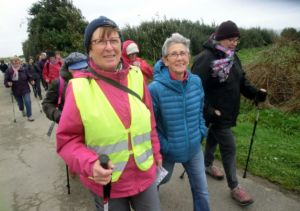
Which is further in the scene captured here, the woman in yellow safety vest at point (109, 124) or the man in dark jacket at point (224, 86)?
the man in dark jacket at point (224, 86)

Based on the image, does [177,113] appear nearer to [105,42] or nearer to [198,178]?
[198,178]

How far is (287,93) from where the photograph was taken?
7.98 meters

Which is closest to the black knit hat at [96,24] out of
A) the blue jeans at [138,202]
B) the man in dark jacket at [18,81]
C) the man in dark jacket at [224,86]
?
the blue jeans at [138,202]

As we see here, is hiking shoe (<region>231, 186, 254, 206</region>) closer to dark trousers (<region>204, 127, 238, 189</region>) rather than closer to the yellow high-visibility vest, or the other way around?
dark trousers (<region>204, 127, 238, 189</region>)

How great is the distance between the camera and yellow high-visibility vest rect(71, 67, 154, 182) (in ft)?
7.01

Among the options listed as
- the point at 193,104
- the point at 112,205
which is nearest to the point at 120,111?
the point at 112,205

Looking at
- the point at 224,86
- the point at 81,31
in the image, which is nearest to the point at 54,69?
the point at 224,86

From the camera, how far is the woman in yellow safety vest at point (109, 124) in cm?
214

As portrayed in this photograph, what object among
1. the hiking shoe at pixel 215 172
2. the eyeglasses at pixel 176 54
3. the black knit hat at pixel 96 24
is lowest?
the hiking shoe at pixel 215 172

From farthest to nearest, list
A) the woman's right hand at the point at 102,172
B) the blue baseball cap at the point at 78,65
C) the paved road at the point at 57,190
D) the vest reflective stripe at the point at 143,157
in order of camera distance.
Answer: the blue baseball cap at the point at 78,65, the paved road at the point at 57,190, the vest reflective stripe at the point at 143,157, the woman's right hand at the point at 102,172

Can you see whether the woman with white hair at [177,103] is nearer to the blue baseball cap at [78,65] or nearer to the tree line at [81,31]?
the blue baseball cap at [78,65]

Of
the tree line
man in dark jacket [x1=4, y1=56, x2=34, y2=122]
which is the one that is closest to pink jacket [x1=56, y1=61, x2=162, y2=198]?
man in dark jacket [x1=4, y1=56, x2=34, y2=122]

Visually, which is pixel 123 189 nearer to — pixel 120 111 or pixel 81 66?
pixel 120 111

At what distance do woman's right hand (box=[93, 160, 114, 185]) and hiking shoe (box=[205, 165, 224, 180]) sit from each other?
2944 millimetres
